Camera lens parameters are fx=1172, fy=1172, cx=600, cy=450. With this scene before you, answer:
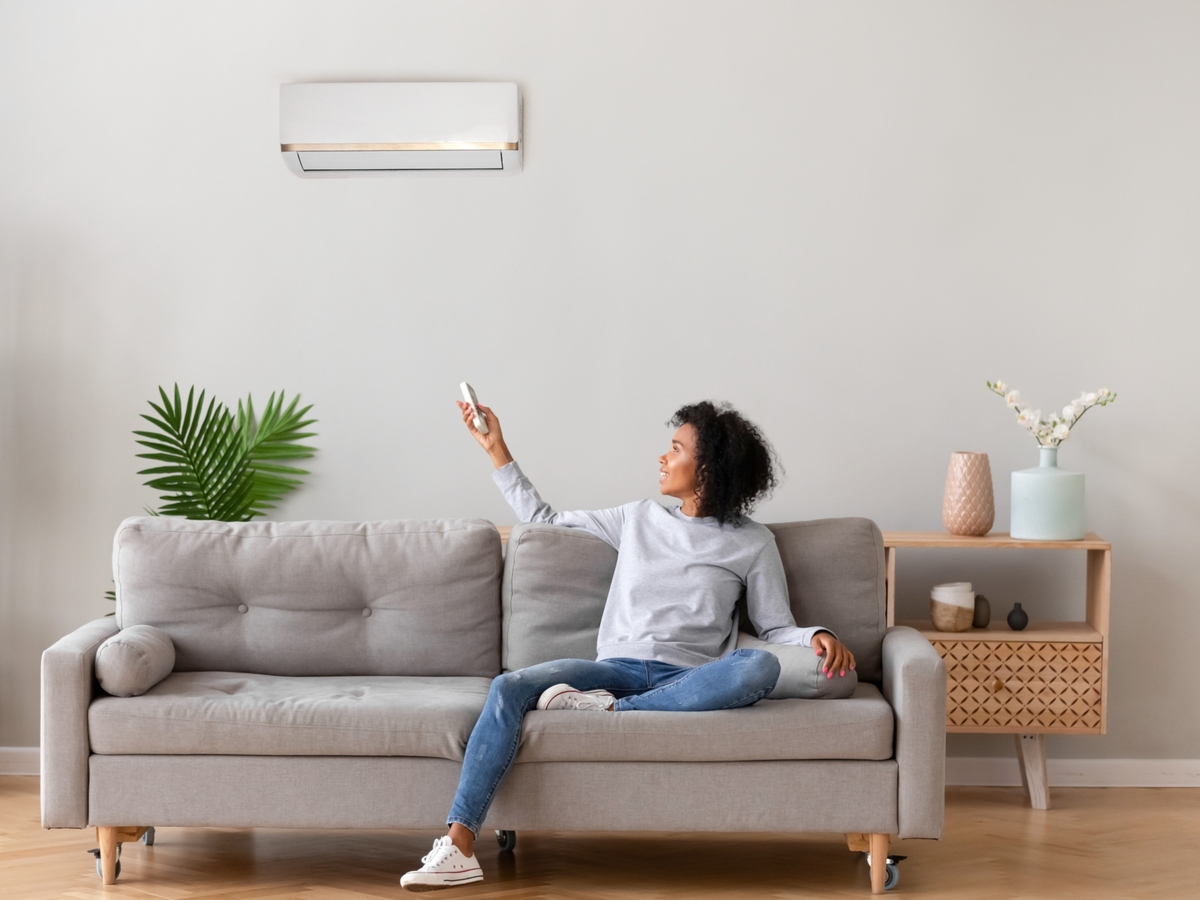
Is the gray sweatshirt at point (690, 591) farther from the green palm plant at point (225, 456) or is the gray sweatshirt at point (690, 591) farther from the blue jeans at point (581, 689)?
the green palm plant at point (225, 456)

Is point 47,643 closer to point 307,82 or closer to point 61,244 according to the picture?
point 61,244

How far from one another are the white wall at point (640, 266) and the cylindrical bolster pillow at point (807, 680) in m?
1.08

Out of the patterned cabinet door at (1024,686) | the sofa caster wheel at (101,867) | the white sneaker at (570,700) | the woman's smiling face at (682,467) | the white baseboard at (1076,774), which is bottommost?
the white baseboard at (1076,774)

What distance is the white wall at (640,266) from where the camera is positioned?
3615mm

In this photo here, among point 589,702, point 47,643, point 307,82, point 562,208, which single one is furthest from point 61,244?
point 589,702

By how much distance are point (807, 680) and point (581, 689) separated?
502 mm

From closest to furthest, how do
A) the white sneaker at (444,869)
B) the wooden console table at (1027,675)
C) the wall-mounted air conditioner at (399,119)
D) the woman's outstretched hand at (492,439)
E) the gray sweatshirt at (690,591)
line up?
the white sneaker at (444,869) → the gray sweatshirt at (690,591) → the woman's outstretched hand at (492,439) → the wooden console table at (1027,675) → the wall-mounted air conditioner at (399,119)

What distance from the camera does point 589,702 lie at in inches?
101

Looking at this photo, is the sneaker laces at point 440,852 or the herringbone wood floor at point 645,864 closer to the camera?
the sneaker laces at point 440,852

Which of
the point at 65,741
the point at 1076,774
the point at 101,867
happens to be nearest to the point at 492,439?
the point at 65,741

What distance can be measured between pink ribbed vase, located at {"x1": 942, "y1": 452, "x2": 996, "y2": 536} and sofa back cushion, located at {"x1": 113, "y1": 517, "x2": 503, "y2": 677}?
1379mm

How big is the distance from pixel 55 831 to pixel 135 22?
242 centimetres

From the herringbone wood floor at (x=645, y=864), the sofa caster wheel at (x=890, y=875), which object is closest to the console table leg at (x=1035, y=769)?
the herringbone wood floor at (x=645, y=864)

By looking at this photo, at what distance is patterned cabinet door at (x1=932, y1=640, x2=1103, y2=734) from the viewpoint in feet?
10.8
